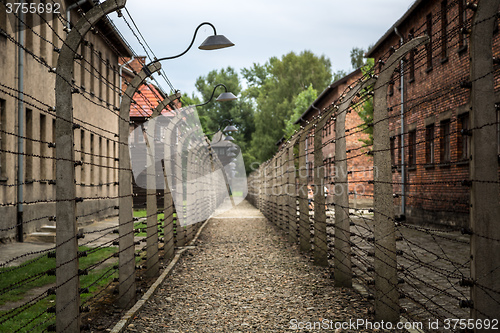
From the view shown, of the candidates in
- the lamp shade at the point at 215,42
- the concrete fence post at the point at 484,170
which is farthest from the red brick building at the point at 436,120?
the concrete fence post at the point at 484,170

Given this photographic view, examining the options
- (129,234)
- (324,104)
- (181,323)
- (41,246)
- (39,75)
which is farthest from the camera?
(324,104)

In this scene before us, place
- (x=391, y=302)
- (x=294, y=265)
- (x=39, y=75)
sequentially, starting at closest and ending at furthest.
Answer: (x=391, y=302), (x=294, y=265), (x=39, y=75)

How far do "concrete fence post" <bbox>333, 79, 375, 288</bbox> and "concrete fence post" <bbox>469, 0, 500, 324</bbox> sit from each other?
335 cm

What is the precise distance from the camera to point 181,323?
20.8 ft

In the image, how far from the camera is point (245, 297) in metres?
7.70

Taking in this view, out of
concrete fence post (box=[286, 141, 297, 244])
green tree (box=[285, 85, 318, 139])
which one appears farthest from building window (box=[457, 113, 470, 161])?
green tree (box=[285, 85, 318, 139])

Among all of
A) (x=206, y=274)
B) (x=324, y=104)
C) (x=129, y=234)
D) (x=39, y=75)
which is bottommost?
(x=206, y=274)

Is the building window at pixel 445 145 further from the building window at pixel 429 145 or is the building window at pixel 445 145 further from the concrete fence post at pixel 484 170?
the concrete fence post at pixel 484 170

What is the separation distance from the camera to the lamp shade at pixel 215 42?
11.2m

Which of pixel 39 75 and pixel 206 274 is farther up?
pixel 39 75

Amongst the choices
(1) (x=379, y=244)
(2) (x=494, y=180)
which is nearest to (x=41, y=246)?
(1) (x=379, y=244)

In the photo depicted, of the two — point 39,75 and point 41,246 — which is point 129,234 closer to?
point 41,246

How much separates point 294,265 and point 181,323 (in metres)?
4.39

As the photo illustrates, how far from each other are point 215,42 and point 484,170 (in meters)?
7.96
